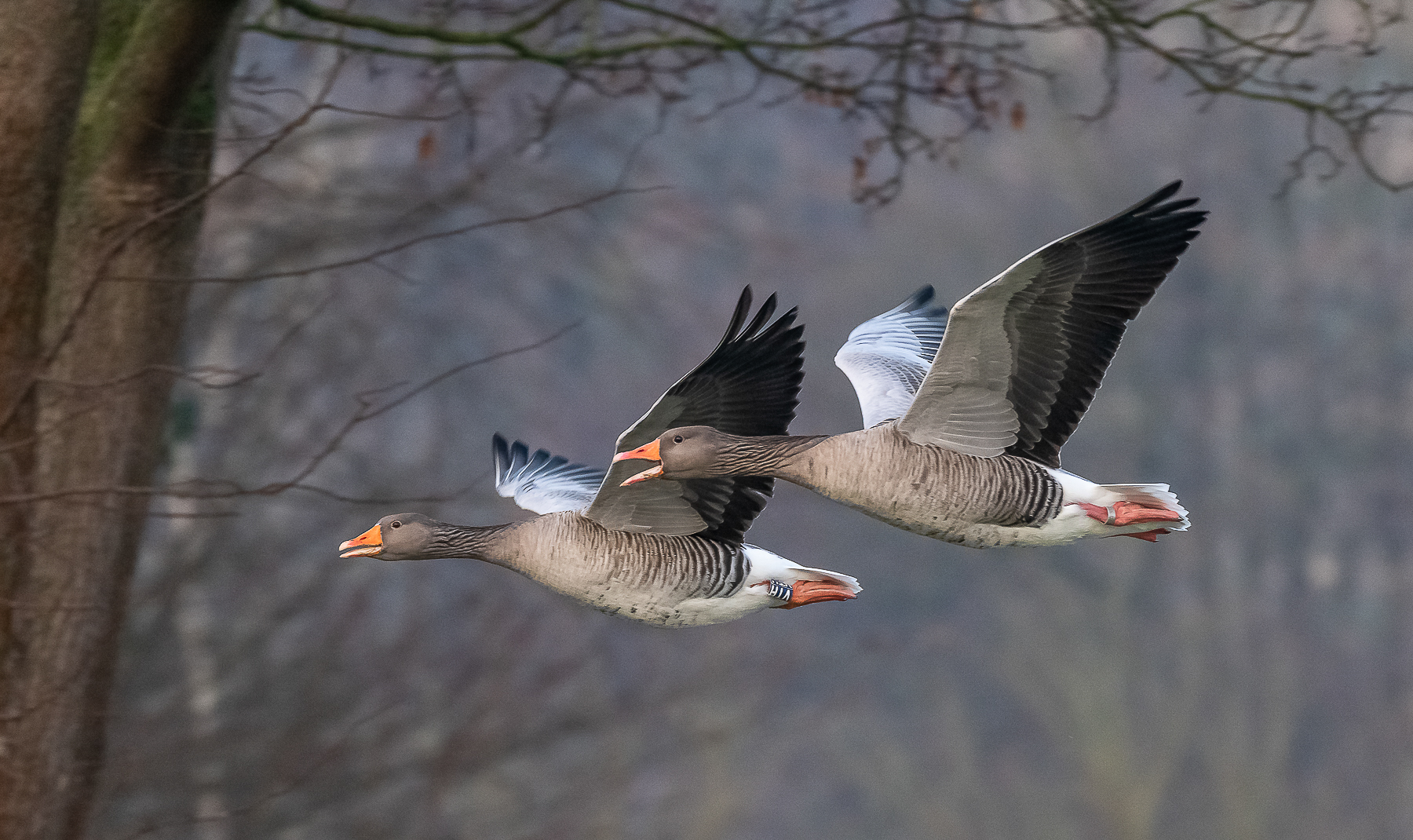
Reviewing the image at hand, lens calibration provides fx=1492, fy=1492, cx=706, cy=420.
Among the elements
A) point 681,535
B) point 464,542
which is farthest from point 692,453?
point 464,542

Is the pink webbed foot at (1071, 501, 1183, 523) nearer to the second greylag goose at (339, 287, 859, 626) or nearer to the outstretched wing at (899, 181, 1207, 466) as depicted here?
the outstretched wing at (899, 181, 1207, 466)

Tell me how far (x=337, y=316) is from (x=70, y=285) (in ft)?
14.3

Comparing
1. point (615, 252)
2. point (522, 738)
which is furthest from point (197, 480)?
point (615, 252)

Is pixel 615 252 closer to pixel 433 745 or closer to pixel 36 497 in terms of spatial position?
pixel 433 745

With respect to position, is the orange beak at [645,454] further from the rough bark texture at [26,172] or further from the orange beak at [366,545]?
the rough bark texture at [26,172]

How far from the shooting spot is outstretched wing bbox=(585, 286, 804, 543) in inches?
113

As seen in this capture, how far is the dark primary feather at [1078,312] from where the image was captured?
287 centimetres

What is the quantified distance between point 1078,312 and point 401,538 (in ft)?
4.60

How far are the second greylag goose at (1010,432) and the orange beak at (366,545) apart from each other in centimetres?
44

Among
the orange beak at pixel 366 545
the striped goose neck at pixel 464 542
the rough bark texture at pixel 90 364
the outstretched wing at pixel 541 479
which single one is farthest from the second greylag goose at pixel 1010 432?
the rough bark texture at pixel 90 364

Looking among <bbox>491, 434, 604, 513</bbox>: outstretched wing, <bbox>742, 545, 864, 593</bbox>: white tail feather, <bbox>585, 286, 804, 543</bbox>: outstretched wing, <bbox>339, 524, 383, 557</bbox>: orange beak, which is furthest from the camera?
<bbox>491, 434, 604, 513</bbox>: outstretched wing

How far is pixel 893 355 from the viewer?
3.78 m

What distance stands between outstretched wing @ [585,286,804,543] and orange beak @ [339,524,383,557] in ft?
1.34

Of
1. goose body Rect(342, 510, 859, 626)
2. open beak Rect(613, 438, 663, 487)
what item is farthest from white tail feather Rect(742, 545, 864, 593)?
open beak Rect(613, 438, 663, 487)
